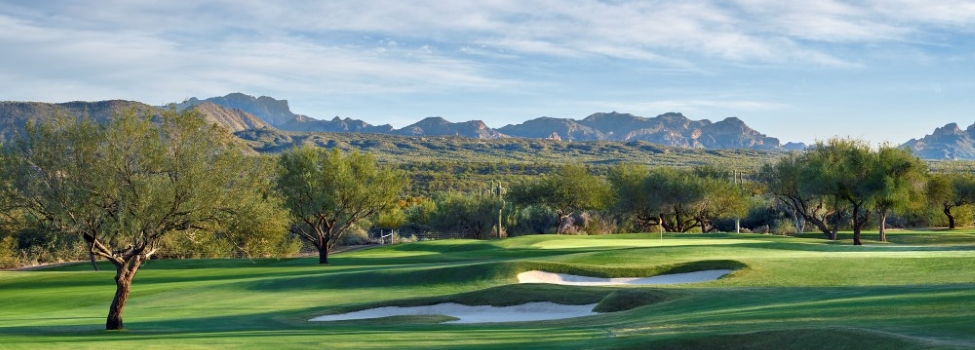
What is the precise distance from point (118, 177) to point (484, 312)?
987cm

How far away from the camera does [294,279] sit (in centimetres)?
3506

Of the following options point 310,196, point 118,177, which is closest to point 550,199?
point 310,196

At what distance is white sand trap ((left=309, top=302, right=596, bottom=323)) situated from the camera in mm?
23984

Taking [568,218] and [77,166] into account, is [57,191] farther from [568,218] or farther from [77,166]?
[568,218]

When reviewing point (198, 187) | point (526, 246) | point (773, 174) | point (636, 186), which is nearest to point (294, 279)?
point (198, 187)

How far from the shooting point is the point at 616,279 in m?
31.9

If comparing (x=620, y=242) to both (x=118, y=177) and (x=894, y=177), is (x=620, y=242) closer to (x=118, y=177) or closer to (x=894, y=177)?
(x=894, y=177)

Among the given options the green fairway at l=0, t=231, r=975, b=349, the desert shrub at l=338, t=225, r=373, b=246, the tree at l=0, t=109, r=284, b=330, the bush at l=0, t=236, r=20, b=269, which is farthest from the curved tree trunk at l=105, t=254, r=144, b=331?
the desert shrub at l=338, t=225, r=373, b=246

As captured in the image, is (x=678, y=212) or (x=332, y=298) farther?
(x=678, y=212)

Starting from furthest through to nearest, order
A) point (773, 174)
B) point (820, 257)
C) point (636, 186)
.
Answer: point (636, 186)
point (773, 174)
point (820, 257)

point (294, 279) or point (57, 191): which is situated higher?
point (57, 191)

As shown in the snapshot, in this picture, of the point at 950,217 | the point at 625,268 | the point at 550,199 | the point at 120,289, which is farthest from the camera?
the point at 550,199

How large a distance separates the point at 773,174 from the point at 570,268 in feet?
117

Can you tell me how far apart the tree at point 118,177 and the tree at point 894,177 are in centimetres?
4001
